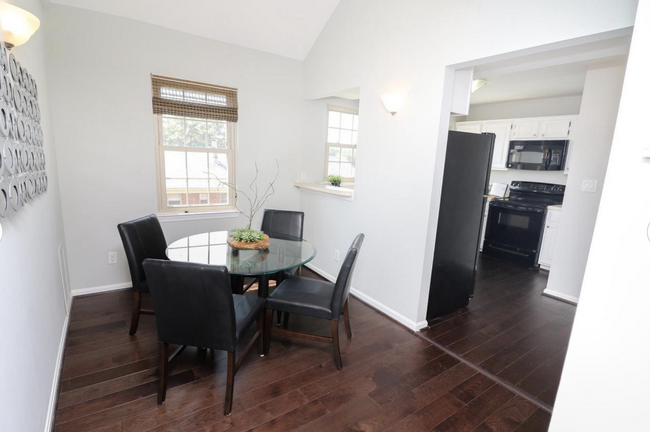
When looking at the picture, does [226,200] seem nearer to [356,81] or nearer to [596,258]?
[356,81]

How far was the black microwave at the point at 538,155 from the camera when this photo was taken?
4395 mm

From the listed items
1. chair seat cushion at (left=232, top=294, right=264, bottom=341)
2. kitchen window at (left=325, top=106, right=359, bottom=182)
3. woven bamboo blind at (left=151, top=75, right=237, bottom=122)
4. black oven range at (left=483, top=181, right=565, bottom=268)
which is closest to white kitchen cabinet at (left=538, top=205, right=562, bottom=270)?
black oven range at (left=483, top=181, right=565, bottom=268)

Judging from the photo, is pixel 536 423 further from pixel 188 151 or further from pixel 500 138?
pixel 500 138

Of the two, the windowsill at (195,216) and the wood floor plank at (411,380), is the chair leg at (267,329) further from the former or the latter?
the windowsill at (195,216)

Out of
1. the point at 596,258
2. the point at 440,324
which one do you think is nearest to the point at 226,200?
the point at 440,324

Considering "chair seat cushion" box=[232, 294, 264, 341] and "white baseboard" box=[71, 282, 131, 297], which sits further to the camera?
"white baseboard" box=[71, 282, 131, 297]

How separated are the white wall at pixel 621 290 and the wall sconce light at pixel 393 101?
168 cm

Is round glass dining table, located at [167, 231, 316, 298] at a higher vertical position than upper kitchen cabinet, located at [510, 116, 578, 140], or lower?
lower

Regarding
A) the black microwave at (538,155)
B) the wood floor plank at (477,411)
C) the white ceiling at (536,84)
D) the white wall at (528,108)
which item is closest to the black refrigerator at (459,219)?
the white ceiling at (536,84)

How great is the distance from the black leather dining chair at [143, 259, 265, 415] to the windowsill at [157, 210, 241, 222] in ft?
6.29

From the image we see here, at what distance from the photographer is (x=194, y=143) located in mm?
3529

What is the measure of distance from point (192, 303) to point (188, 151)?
2.33 metres

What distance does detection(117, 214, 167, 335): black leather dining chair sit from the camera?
7.80 ft

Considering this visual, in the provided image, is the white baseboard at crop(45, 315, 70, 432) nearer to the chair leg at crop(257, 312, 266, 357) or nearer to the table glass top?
the table glass top
